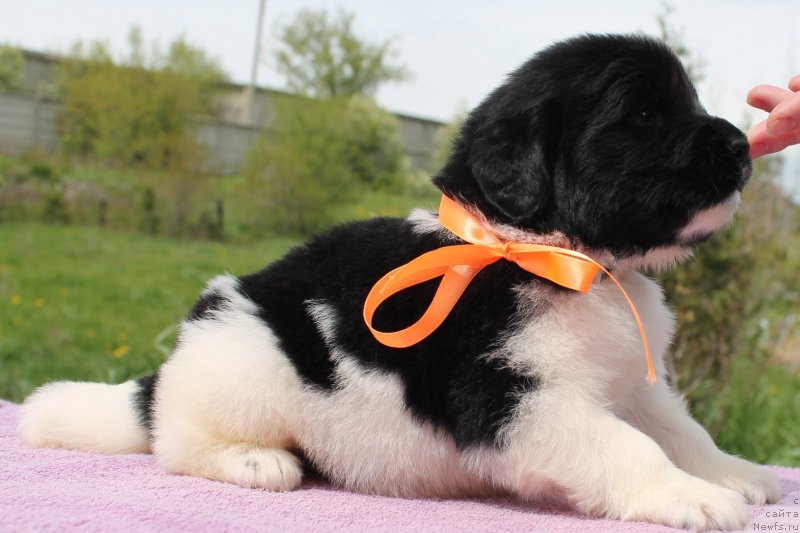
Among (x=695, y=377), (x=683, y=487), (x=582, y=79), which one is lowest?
(x=695, y=377)

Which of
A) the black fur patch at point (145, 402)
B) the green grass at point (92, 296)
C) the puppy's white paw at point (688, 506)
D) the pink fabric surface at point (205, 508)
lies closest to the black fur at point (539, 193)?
the pink fabric surface at point (205, 508)

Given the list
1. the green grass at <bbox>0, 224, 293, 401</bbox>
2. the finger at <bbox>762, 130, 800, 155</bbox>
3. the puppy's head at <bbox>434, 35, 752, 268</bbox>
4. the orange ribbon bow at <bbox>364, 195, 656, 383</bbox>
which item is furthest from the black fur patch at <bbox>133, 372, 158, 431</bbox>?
the green grass at <bbox>0, 224, 293, 401</bbox>

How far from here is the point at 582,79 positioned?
2.53 m

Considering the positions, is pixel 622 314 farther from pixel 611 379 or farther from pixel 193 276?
pixel 193 276

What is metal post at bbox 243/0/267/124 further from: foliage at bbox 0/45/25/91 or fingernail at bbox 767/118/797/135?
fingernail at bbox 767/118/797/135

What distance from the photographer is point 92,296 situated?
10.8m

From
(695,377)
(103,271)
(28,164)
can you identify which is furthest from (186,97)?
(695,377)

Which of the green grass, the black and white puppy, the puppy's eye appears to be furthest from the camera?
the green grass

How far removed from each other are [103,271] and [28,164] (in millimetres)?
5303

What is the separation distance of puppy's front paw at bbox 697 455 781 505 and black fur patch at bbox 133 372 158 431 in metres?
2.06

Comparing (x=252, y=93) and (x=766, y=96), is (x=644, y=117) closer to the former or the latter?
(x=766, y=96)

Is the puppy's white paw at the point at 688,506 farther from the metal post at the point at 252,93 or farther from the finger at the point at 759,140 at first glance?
the metal post at the point at 252,93

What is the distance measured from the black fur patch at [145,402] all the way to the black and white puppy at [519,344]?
25 cm

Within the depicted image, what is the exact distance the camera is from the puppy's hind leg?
2650mm
